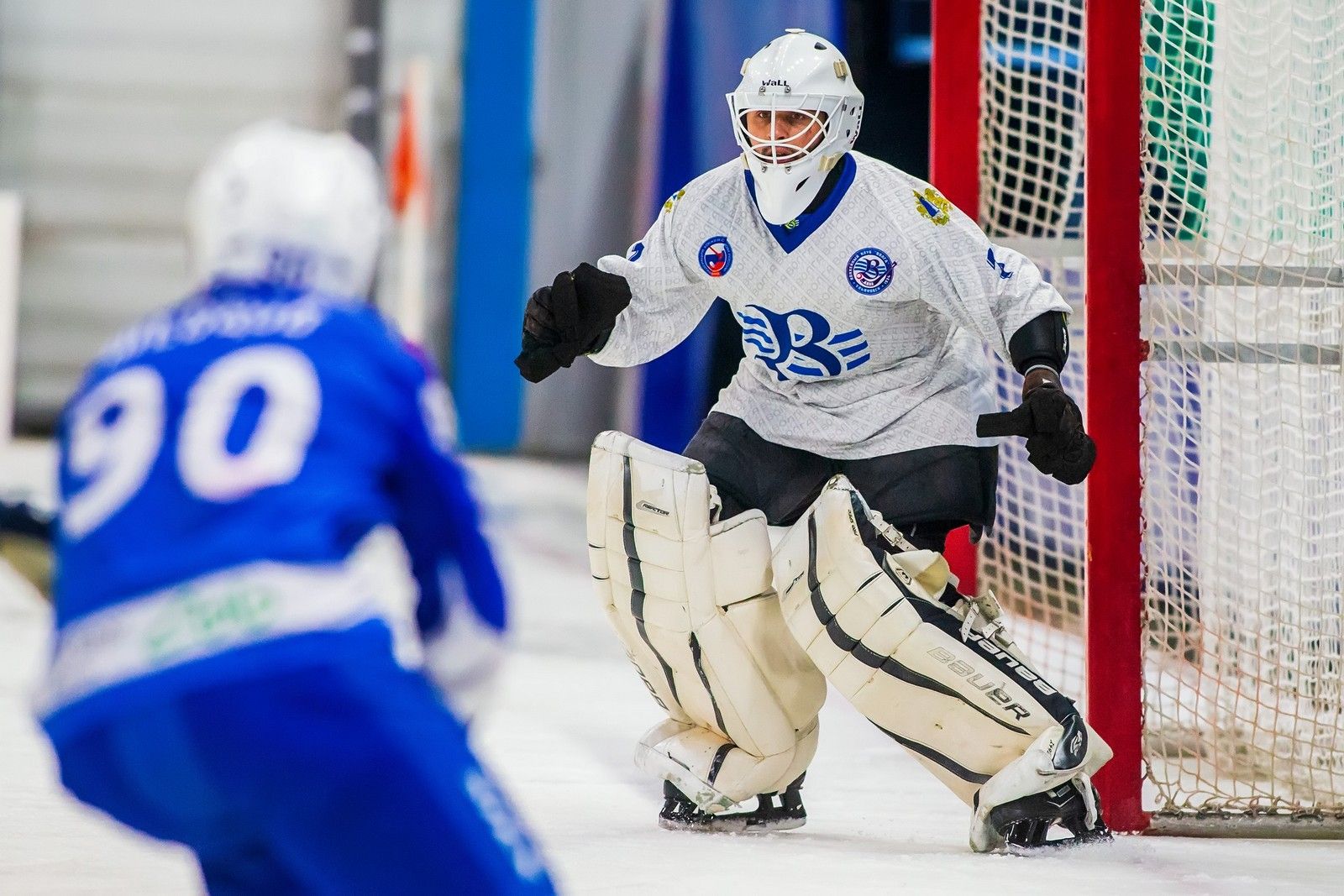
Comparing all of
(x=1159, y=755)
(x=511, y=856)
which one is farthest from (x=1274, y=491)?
(x=511, y=856)

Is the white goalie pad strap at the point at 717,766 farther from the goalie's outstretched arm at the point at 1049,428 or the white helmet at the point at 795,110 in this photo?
the white helmet at the point at 795,110

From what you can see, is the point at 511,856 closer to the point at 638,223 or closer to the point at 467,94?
the point at 638,223

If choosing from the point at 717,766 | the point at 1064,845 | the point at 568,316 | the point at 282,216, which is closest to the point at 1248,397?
the point at 1064,845

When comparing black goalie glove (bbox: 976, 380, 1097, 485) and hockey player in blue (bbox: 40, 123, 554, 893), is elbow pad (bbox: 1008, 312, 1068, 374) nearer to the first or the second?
black goalie glove (bbox: 976, 380, 1097, 485)

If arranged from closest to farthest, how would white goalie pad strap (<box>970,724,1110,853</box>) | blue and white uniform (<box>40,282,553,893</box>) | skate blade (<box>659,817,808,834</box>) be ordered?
blue and white uniform (<box>40,282,553,893</box>)
white goalie pad strap (<box>970,724,1110,853</box>)
skate blade (<box>659,817,808,834</box>)

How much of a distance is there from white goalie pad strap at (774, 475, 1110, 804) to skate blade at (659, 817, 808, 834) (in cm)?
31

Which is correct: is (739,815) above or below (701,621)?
below

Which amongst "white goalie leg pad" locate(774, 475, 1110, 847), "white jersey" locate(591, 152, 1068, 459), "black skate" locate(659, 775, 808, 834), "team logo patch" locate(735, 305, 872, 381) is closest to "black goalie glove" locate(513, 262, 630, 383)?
"white jersey" locate(591, 152, 1068, 459)

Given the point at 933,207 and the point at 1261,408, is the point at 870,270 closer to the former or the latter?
the point at 933,207

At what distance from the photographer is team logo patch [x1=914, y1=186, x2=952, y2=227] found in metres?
2.95

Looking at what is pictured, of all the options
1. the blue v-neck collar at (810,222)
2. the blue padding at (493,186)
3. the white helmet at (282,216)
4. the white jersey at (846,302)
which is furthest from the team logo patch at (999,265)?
the blue padding at (493,186)

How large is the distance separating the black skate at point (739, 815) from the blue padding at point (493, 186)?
8.73 m

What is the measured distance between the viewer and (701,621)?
2973 mm

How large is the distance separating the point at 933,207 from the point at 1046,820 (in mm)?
1042
